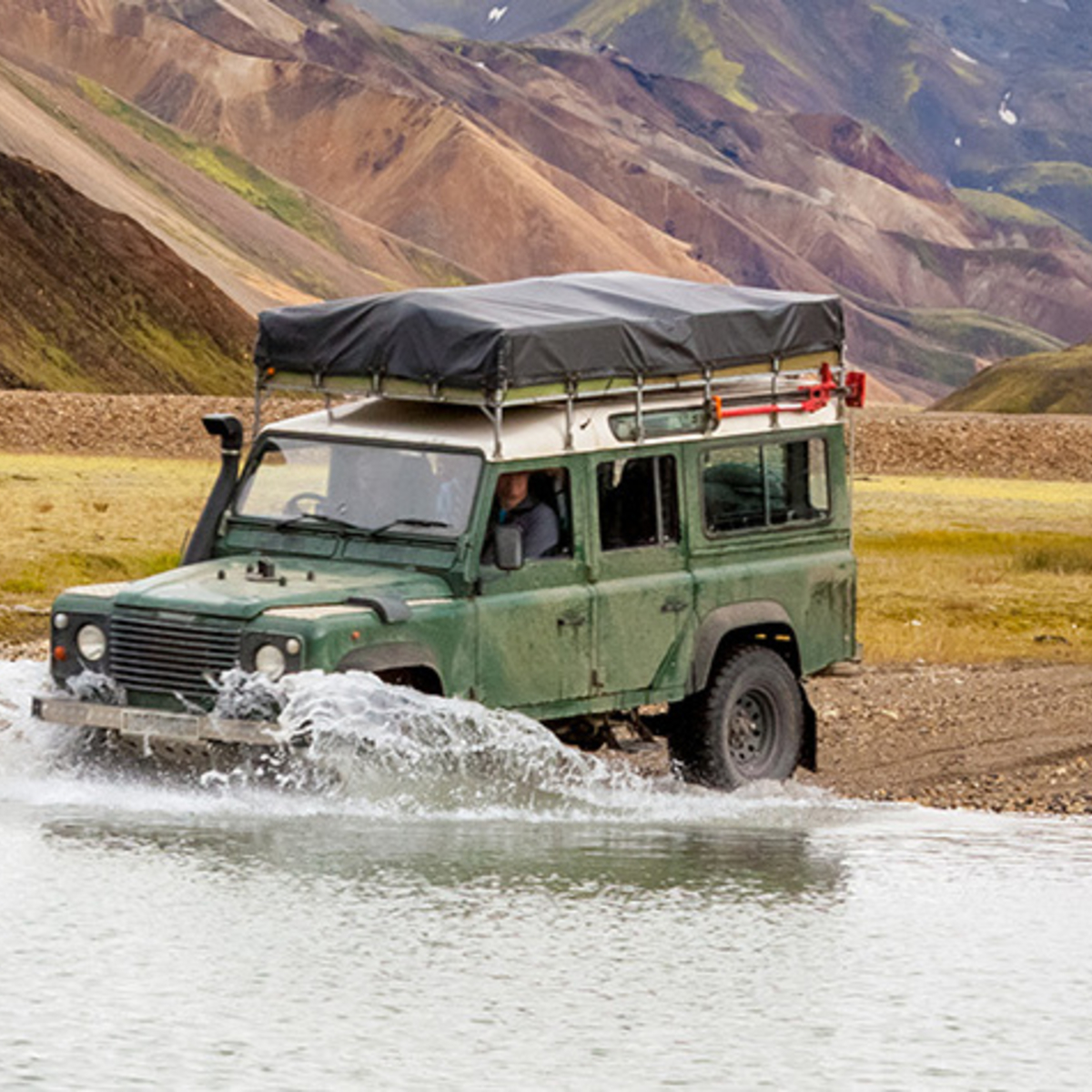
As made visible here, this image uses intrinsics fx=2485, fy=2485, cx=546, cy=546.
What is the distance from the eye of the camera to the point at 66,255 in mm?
107625

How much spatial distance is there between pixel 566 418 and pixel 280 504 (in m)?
1.74

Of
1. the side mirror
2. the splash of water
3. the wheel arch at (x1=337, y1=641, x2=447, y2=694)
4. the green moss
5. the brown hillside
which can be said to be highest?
the green moss

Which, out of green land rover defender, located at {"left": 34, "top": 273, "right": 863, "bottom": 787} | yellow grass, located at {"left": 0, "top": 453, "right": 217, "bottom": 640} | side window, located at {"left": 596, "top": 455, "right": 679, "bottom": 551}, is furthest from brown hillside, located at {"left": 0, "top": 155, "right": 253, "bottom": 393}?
side window, located at {"left": 596, "top": 455, "right": 679, "bottom": 551}

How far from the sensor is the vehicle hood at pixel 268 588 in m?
12.6

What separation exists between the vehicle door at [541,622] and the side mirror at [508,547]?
18 centimetres

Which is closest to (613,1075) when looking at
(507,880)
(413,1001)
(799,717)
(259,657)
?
(413,1001)

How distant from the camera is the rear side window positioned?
14.6 metres

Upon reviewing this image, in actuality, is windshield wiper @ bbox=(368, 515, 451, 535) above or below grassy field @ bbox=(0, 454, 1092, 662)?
below

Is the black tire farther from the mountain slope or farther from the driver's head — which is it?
the mountain slope

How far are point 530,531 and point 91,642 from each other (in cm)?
243

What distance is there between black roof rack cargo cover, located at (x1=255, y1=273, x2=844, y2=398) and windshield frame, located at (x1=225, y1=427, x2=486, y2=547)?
37cm

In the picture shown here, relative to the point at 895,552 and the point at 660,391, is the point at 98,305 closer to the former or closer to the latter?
the point at 895,552

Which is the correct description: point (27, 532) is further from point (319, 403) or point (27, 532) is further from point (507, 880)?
point (319, 403)

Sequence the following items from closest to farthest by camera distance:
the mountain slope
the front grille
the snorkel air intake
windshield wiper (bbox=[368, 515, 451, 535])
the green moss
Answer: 1. the front grille
2. windshield wiper (bbox=[368, 515, 451, 535])
3. the snorkel air intake
4. the mountain slope
5. the green moss
